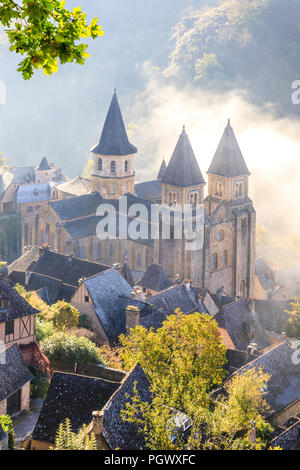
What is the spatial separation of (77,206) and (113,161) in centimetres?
597

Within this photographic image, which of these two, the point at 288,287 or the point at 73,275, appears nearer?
the point at 73,275

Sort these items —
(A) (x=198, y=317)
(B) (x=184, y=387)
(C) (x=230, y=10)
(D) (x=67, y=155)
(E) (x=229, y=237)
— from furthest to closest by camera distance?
(C) (x=230, y=10), (D) (x=67, y=155), (E) (x=229, y=237), (A) (x=198, y=317), (B) (x=184, y=387)

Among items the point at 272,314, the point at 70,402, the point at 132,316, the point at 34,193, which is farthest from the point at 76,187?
the point at 70,402

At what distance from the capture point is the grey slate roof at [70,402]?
23011 mm

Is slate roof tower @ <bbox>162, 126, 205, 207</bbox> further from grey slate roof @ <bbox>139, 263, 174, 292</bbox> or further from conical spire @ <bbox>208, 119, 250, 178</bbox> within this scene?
grey slate roof @ <bbox>139, 263, 174, 292</bbox>

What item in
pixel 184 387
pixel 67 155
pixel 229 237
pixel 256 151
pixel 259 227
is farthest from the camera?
pixel 67 155

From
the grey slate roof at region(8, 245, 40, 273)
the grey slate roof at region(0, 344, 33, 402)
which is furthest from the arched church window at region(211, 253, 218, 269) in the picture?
the grey slate roof at region(0, 344, 33, 402)

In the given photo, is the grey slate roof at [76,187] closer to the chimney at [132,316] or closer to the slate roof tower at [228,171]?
the slate roof tower at [228,171]

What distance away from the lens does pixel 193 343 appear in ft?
95.5

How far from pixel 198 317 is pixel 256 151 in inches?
3824

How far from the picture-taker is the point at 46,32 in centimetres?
1052

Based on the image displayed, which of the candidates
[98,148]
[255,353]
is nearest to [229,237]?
[98,148]

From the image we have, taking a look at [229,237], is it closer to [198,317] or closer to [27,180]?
[198,317]

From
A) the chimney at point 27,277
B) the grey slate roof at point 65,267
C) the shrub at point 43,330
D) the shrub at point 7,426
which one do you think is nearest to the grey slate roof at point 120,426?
the shrub at point 7,426
